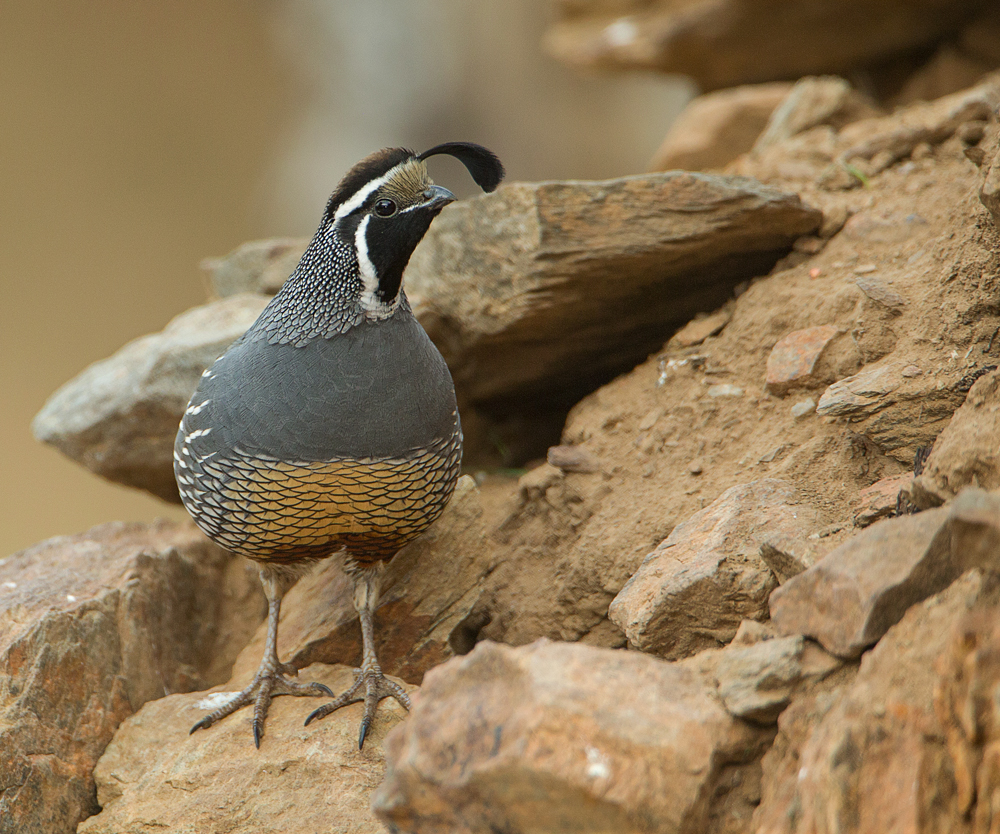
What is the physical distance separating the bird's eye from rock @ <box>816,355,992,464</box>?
4.42ft

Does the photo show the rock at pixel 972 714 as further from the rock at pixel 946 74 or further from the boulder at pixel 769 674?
the rock at pixel 946 74

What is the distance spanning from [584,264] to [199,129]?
10.7m

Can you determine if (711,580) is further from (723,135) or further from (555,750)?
(723,135)

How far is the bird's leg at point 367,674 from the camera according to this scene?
105 inches

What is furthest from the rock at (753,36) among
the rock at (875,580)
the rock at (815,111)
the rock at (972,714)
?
the rock at (972,714)

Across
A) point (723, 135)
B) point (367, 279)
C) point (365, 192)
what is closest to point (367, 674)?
point (367, 279)

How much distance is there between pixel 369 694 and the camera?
2676 mm

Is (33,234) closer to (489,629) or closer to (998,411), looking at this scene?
(489,629)

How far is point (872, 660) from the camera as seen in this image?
1688 millimetres

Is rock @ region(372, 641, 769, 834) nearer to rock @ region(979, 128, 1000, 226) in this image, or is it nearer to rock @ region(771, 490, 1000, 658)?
rock @ region(771, 490, 1000, 658)

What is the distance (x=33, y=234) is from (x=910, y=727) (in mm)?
11384

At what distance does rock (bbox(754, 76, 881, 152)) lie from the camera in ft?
14.8

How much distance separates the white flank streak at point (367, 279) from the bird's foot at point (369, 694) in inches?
42.1

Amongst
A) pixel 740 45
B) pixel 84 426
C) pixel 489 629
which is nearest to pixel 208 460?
pixel 489 629
